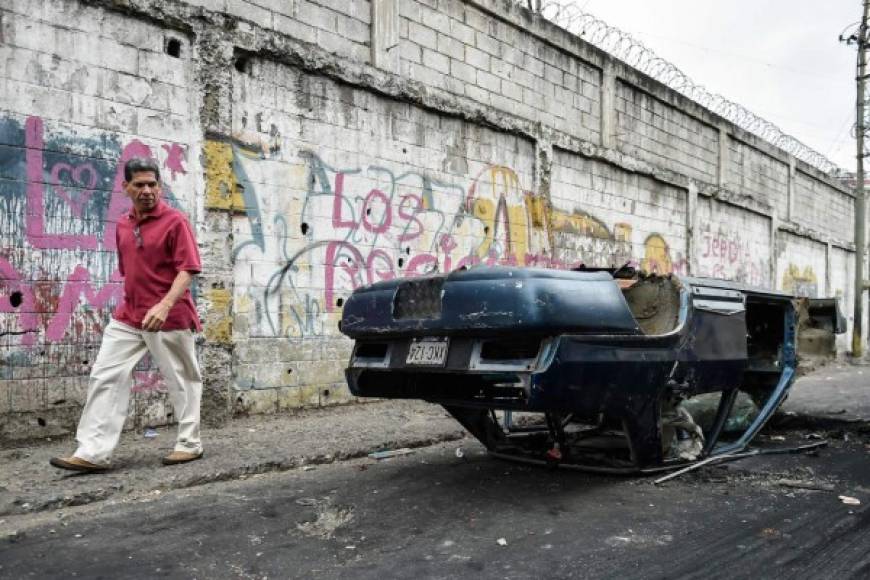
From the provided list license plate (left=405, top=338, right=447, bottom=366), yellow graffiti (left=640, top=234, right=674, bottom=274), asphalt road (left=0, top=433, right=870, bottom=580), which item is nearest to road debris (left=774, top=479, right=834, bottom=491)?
asphalt road (left=0, top=433, right=870, bottom=580)

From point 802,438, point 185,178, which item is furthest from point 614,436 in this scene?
point 185,178

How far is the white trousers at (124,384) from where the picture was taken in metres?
4.04

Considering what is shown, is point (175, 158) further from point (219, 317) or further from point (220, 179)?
point (219, 317)

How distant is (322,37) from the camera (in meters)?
6.75

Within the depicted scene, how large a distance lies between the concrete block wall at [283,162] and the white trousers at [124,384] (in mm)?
1135

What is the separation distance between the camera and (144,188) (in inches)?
162

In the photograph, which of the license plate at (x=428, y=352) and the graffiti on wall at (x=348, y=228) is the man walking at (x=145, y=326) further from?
the graffiti on wall at (x=348, y=228)

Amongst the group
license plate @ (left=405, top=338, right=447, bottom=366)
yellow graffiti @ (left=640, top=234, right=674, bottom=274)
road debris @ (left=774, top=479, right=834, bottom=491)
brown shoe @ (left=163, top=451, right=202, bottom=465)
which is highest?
yellow graffiti @ (left=640, top=234, right=674, bottom=274)

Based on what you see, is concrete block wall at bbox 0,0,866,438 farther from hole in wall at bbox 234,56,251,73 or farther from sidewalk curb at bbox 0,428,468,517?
sidewalk curb at bbox 0,428,468,517

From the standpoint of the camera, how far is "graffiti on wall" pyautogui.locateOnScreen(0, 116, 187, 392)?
4.80m

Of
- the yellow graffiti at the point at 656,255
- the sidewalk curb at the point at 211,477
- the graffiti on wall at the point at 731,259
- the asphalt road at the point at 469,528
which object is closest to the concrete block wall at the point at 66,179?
the sidewalk curb at the point at 211,477

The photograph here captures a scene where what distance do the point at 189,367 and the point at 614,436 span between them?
2.73 m

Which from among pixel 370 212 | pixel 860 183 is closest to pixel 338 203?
pixel 370 212

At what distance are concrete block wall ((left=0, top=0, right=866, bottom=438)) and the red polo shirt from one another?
1.14 meters
